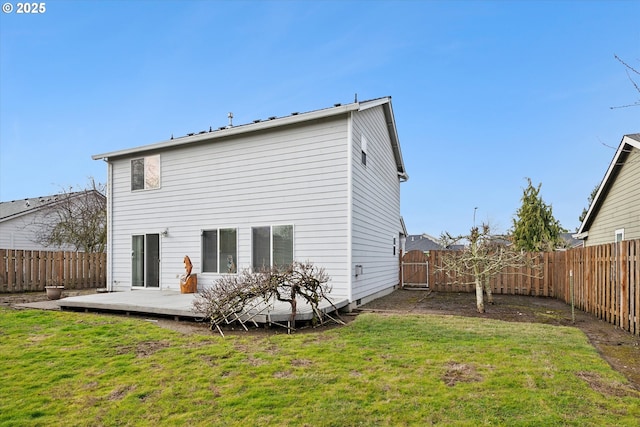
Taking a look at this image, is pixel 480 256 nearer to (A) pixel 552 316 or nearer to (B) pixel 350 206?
(A) pixel 552 316

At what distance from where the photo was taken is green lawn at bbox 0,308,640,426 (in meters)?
3.19

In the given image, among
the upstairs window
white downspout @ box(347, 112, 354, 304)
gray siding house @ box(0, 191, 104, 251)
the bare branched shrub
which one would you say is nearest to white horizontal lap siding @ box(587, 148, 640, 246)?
the upstairs window

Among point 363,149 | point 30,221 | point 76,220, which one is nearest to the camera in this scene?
point 363,149

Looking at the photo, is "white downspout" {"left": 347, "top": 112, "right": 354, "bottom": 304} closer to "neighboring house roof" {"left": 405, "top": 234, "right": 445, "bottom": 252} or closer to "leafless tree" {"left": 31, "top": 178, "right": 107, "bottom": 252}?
"leafless tree" {"left": 31, "top": 178, "right": 107, "bottom": 252}

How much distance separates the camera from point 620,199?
10.8 metres

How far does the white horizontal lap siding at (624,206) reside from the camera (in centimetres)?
960

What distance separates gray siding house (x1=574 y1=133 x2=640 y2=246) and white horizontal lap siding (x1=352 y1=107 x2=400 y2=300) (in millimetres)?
6219

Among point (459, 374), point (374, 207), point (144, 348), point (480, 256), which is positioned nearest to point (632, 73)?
point (459, 374)

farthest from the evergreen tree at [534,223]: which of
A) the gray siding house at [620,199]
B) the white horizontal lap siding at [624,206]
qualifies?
the white horizontal lap siding at [624,206]

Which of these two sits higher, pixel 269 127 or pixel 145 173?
pixel 269 127

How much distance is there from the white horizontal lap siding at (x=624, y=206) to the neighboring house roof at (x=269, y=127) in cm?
676

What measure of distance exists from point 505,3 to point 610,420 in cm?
1099

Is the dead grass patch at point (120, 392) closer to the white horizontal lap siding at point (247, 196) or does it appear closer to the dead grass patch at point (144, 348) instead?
the dead grass patch at point (144, 348)

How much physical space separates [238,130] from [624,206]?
11168 mm
